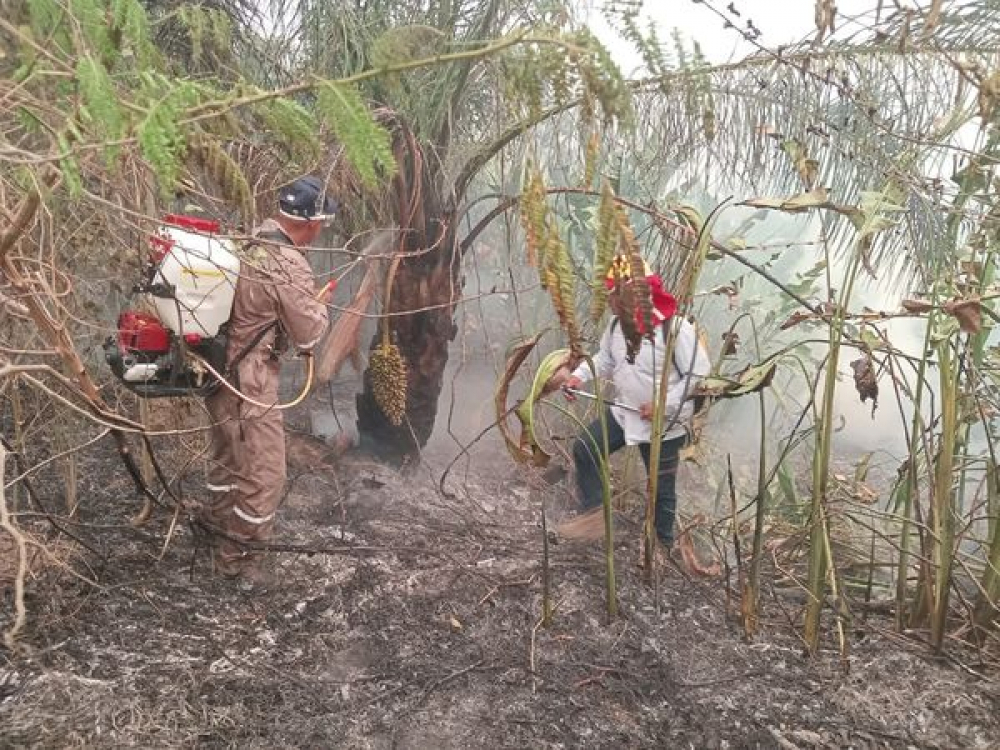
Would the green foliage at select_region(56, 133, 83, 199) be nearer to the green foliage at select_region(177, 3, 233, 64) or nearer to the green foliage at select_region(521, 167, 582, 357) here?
the green foliage at select_region(521, 167, 582, 357)

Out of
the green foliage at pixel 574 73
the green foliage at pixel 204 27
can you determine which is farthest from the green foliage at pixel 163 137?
the green foliage at pixel 204 27

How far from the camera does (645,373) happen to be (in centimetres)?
326

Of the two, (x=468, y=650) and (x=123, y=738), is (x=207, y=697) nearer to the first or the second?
(x=123, y=738)

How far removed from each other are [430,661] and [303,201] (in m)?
1.64

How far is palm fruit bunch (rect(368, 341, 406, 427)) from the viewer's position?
402cm

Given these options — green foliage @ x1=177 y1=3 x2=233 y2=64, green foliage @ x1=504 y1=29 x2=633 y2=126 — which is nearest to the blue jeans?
green foliage @ x1=504 y1=29 x2=633 y2=126

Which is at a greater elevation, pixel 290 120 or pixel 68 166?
pixel 290 120

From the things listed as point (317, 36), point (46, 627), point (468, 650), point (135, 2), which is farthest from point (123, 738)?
point (317, 36)

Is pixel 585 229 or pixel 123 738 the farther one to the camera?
pixel 585 229

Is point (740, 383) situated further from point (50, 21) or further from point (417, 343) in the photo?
point (417, 343)

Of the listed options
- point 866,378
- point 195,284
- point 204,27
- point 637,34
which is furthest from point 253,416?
point 866,378

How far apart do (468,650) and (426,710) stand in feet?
1.09

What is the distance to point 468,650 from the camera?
258 centimetres

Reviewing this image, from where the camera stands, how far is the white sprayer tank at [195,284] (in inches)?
92.7
